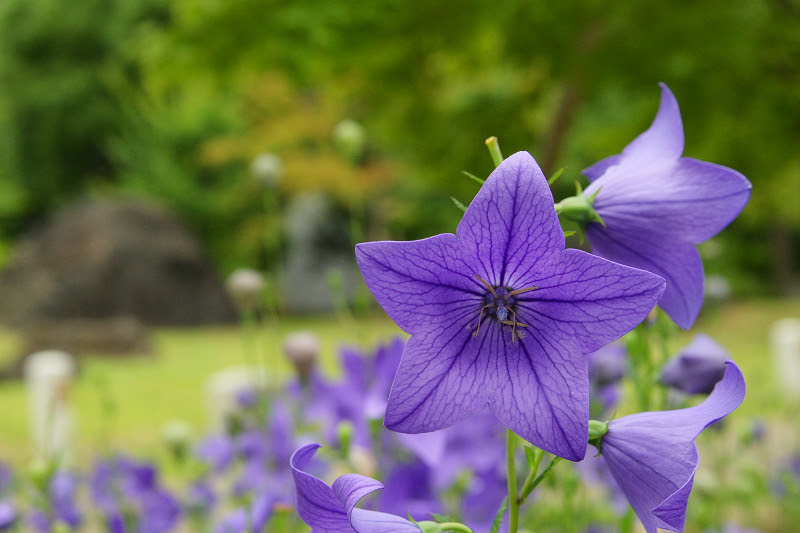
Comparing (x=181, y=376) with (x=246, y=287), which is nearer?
(x=246, y=287)

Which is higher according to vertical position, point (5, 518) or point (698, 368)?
point (698, 368)

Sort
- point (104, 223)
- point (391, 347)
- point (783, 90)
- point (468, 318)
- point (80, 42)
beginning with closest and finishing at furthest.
Result: 1. point (468, 318)
2. point (391, 347)
3. point (783, 90)
4. point (104, 223)
5. point (80, 42)

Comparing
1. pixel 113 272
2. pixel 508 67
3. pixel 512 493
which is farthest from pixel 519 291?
pixel 113 272

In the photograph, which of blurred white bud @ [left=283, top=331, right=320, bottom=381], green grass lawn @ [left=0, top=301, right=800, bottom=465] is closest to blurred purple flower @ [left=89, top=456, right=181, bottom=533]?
blurred white bud @ [left=283, top=331, right=320, bottom=381]

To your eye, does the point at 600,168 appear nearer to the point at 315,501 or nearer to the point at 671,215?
the point at 671,215

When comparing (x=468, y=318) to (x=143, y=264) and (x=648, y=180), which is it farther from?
(x=143, y=264)

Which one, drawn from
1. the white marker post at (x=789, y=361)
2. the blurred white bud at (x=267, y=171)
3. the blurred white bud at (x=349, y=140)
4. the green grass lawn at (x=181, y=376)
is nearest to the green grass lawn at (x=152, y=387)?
the green grass lawn at (x=181, y=376)

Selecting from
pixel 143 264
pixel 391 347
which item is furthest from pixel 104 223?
pixel 391 347
